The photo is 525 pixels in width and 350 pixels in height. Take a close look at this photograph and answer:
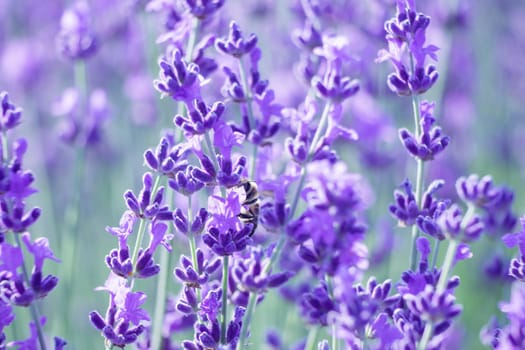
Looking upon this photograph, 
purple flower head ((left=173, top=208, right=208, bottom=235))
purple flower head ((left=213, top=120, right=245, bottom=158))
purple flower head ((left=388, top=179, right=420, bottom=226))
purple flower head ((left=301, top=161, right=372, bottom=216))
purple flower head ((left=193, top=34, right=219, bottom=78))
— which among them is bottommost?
purple flower head ((left=173, top=208, right=208, bottom=235))

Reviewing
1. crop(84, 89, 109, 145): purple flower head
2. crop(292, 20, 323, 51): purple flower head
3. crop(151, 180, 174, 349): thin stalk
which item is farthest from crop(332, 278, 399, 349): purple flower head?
crop(84, 89, 109, 145): purple flower head

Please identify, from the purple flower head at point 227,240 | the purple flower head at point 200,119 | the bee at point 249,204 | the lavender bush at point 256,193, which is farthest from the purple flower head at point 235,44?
the purple flower head at point 227,240

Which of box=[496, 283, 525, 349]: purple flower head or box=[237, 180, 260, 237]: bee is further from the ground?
box=[237, 180, 260, 237]: bee

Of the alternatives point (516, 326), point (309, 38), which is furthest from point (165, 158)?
point (309, 38)

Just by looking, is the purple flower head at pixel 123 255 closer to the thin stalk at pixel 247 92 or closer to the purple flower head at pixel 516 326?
the thin stalk at pixel 247 92

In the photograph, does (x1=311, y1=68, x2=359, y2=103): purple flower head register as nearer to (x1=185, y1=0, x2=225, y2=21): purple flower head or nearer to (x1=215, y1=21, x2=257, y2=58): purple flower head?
(x1=215, y1=21, x2=257, y2=58): purple flower head

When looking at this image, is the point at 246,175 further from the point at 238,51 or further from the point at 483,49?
the point at 483,49

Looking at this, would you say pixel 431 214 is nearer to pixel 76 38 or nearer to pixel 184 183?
pixel 184 183
